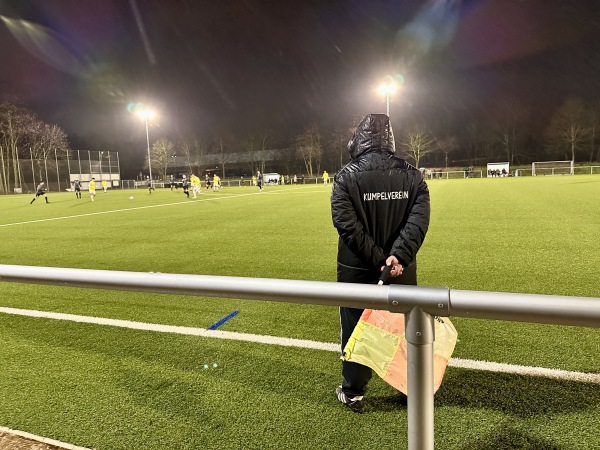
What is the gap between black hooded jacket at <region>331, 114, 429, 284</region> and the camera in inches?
111

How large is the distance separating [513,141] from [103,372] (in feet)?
279

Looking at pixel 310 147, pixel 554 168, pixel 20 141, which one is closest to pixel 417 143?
pixel 310 147

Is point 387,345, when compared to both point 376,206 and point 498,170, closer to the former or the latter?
point 376,206

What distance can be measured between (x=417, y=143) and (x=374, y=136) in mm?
72670

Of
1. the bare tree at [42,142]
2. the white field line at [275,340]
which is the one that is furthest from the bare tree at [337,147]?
the white field line at [275,340]

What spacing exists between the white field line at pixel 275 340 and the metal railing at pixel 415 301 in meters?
2.19

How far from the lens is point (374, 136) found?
2.88 meters

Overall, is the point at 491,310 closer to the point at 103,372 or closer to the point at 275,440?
the point at 275,440

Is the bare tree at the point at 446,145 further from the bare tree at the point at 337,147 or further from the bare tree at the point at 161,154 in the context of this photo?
the bare tree at the point at 161,154

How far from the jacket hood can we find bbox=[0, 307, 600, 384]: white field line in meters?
1.95

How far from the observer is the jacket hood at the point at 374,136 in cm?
288

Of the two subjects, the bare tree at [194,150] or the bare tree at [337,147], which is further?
the bare tree at [194,150]

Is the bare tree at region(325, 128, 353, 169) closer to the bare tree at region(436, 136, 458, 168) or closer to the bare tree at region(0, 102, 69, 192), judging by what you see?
the bare tree at region(436, 136, 458, 168)

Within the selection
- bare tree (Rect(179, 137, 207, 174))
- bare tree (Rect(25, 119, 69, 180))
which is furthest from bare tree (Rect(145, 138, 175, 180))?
bare tree (Rect(25, 119, 69, 180))
